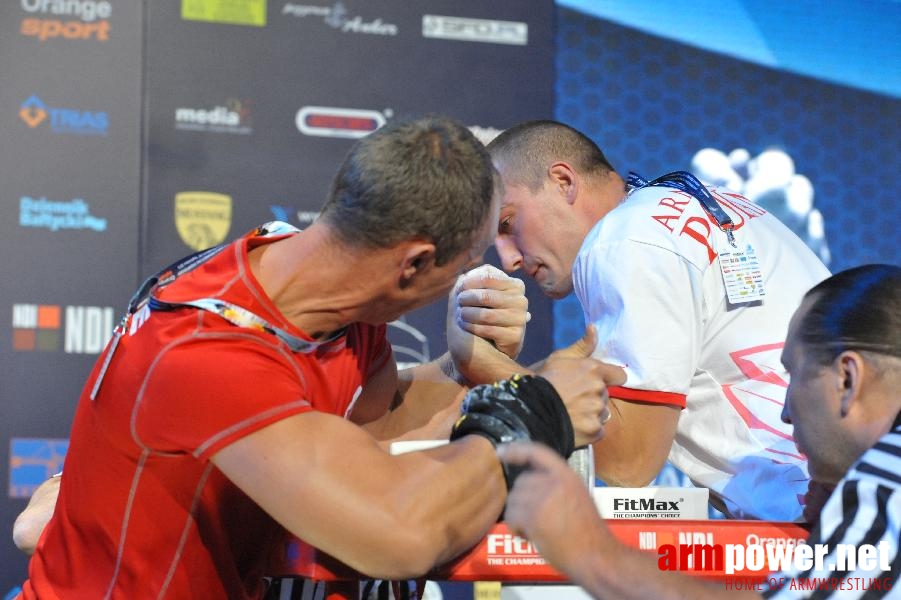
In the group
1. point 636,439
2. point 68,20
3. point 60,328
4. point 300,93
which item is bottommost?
point 60,328

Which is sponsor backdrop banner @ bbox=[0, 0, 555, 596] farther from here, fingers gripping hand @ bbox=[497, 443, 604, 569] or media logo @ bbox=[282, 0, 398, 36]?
fingers gripping hand @ bbox=[497, 443, 604, 569]

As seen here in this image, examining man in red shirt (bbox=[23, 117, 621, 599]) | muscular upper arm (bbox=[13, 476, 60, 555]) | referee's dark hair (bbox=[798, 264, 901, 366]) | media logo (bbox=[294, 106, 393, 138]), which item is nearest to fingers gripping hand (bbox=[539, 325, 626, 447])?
man in red shirt (bbox=[23, 117, 621, 599])

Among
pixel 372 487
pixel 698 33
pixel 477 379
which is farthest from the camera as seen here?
pixel 698 33

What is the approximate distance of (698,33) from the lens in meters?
4.25

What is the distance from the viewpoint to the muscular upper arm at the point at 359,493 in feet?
3.95

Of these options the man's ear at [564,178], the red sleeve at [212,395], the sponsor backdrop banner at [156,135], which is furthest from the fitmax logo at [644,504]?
the sponsor backdrop banner at [156,135]

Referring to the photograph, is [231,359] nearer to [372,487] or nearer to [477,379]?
[372,487]

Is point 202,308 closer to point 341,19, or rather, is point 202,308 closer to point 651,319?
point 651,319

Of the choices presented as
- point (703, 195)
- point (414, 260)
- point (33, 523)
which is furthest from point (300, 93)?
point (414, 260)

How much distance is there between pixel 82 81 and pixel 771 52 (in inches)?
Answer: 110

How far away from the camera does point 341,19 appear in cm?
385

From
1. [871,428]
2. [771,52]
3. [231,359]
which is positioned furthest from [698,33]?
[231,359]

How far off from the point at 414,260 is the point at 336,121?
247 cm

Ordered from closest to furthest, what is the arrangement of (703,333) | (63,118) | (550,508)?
(550,508) < (703,333) < (63,118)
